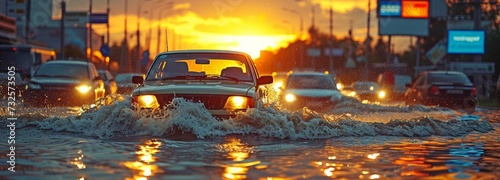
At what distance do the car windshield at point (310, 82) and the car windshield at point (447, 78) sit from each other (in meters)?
6.01

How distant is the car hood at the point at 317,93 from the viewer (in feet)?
79.7

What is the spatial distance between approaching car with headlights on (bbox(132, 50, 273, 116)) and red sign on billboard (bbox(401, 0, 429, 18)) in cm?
5543

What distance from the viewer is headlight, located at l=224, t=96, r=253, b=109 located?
12203mm

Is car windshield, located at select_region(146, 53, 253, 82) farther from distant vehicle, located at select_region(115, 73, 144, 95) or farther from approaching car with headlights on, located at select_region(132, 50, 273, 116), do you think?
distant vehicle, located at select_region(115, 73, 144, 95)

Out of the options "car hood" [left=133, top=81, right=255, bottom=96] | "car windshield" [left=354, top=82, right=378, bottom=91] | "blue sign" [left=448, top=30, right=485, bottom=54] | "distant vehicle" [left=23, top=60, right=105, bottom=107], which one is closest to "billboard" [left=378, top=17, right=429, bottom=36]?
"blue sign" [left=448, top=30, right=485, bottom=54]

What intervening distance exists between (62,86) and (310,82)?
6.92 m

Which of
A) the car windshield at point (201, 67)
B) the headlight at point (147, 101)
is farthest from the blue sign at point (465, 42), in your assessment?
the headlight at point (147, 101)

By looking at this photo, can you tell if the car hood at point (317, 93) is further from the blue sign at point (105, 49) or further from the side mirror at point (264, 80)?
the blue sign at point (105, 49)

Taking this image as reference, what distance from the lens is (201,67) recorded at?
14047 millimetres

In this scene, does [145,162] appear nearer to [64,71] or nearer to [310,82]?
[310,82]

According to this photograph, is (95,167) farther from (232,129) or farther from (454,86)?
(454,86)

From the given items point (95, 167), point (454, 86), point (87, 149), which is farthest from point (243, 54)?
point (454, 86)

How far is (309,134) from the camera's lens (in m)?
12.9

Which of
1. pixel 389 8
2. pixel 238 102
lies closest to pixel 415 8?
pixel 389 8
